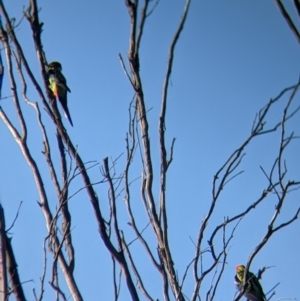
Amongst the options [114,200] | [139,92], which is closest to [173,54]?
[139,92]

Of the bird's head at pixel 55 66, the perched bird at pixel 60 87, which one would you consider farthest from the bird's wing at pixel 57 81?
the bird's head at pixel 55 66

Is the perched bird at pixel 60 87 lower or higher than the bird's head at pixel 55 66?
lower

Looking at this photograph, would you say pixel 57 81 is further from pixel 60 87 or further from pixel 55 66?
pixel 55 66

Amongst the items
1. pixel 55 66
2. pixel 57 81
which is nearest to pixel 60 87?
pixel 57 81

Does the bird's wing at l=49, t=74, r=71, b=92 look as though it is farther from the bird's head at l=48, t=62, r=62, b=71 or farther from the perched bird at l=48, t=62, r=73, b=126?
the bird's head at l=48, t=62, r=62, b=71

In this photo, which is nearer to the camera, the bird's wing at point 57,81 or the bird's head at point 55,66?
the bird's wing at point 57,81

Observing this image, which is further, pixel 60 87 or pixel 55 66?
pixel 55 66

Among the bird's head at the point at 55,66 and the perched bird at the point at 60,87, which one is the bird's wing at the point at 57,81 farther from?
the bird's head at the point at 55,66

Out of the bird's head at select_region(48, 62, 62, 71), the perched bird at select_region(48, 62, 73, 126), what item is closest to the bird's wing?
the perched bird at select_region(48, 62, 73, 126)

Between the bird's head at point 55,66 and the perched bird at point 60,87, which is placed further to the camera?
the bird's head at point 55,66

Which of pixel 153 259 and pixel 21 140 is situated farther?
pixel 21 140

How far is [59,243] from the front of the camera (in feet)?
8.36

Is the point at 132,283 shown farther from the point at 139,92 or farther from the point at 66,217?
the point at 139,92

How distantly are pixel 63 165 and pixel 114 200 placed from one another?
0.37 m
